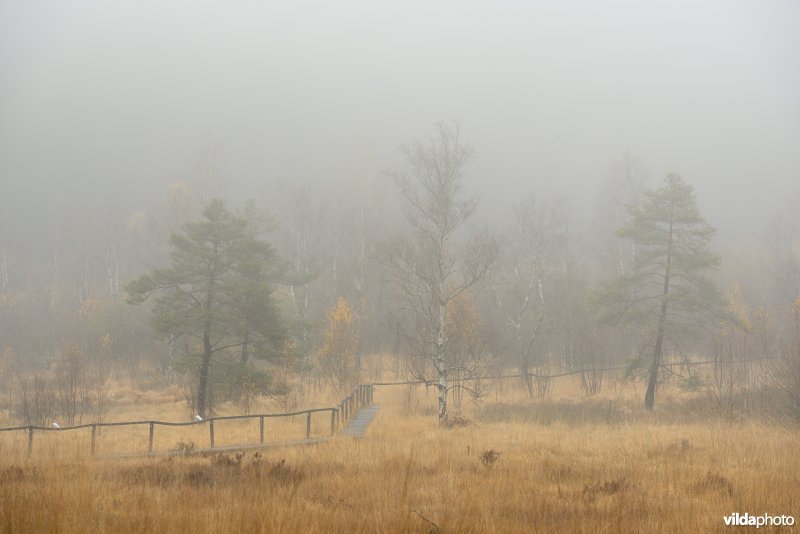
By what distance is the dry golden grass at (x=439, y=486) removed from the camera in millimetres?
5805

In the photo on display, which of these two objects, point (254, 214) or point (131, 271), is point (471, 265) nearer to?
point (254, 214)

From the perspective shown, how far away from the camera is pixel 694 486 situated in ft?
29.5

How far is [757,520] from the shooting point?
6.52 metres

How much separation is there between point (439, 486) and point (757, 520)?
436 centimetres

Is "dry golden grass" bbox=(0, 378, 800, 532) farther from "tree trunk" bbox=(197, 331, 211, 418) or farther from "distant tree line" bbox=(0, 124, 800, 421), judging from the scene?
"tree trunk" bbox=(197, 331, 211, 418)

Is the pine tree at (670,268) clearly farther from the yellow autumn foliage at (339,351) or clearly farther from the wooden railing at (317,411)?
the yellow autumn foliage at (339,351)

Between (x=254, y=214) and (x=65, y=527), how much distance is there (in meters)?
31.9

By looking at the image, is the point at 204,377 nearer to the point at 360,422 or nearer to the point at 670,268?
the point at 360,422

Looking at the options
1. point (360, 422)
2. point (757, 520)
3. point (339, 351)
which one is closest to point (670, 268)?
point (360, 422)

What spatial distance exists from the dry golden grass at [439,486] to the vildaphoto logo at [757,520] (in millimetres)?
188

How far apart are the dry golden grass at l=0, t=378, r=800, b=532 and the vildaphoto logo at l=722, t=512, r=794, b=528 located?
19 centimetres

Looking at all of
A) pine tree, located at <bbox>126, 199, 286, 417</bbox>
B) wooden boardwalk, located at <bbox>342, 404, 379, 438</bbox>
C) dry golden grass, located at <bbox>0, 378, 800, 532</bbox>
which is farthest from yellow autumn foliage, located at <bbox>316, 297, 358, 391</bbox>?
dry golden grass, located at <bbox>0, 378, 800, 532</bbox>

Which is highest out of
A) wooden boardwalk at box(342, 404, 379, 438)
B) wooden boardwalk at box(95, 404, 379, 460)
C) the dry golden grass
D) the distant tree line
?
the distant tree line

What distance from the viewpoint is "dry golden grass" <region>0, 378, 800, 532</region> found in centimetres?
580
